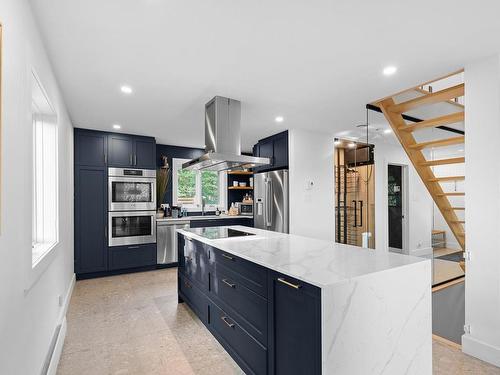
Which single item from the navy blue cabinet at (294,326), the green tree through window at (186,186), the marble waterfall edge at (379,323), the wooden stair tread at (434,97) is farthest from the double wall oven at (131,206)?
the marble waterfall edge at (379,323)

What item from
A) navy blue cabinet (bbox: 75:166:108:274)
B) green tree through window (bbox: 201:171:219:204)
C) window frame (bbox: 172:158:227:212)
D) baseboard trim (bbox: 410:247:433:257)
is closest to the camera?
navy blue cabinet (bbox: 75:166:108:274)

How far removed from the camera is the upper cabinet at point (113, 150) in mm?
4527

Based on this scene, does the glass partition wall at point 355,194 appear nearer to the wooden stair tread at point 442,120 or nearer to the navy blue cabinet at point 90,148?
the wooden stair tread at point 442,120

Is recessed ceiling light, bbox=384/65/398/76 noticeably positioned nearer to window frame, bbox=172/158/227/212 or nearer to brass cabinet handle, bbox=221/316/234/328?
brass cabinet handle, bbox=221/316/234/328

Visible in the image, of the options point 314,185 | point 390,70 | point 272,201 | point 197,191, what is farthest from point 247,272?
point 197,191

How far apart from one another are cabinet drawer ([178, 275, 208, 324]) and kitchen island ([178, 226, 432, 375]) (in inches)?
16.9

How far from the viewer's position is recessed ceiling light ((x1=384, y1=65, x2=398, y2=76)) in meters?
2.45

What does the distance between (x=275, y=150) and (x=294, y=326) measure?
12.5ft

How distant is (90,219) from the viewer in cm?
453

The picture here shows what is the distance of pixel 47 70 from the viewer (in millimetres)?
2232

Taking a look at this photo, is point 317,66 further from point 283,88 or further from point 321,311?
point 321,311

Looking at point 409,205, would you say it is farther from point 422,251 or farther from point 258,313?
point 258,313

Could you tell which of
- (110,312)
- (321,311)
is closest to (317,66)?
(321,311)
